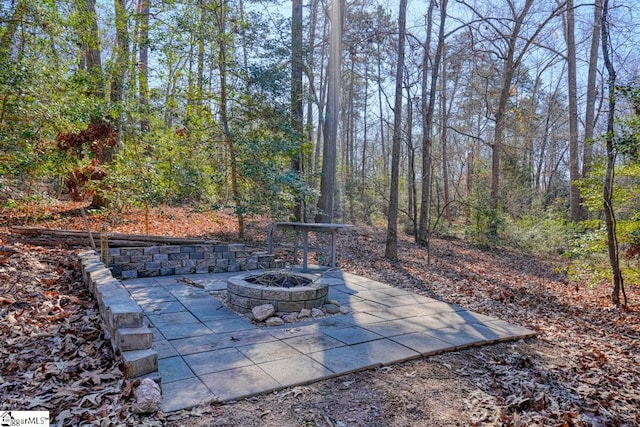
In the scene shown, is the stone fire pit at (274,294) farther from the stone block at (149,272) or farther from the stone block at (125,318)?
the stone block at (149,272)

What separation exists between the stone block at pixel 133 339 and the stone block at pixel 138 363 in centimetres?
5

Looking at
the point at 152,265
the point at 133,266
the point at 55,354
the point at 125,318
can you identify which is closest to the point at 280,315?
the point at 125,318

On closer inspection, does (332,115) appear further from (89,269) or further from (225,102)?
(89,269)

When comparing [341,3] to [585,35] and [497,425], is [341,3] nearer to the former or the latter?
[585,35]

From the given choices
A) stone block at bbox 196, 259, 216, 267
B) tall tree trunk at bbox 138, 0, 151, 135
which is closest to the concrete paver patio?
stone block at bbox 196, 259, 216, 267

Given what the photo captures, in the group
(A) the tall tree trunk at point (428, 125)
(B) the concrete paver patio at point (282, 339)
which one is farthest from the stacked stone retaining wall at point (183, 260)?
(A) the tall tree trunk at point (428, 125)

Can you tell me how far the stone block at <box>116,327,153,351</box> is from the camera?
8.90 ft

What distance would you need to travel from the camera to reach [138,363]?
2576 millimetres

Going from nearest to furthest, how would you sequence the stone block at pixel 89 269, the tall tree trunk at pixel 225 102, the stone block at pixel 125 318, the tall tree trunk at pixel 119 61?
the stone block at pixel 125 318 → the stone block at pixel 89 269 → the tall tree trunk at pixel 119 61 → the tall tree trunk at pixel 225 102

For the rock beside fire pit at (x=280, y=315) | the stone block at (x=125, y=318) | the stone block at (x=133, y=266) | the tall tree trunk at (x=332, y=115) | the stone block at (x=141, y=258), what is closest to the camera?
the stone block at (x=125, y=318)

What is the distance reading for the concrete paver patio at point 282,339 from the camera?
8.93 ft

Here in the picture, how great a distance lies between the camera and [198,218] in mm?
11078

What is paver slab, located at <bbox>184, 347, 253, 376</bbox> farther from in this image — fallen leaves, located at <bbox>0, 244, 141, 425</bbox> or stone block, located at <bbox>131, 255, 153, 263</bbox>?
stone block, located at <bbox>131, 255, 153, 263</bbox>

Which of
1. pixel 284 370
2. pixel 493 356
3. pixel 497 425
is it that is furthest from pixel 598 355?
pixel 284 370
